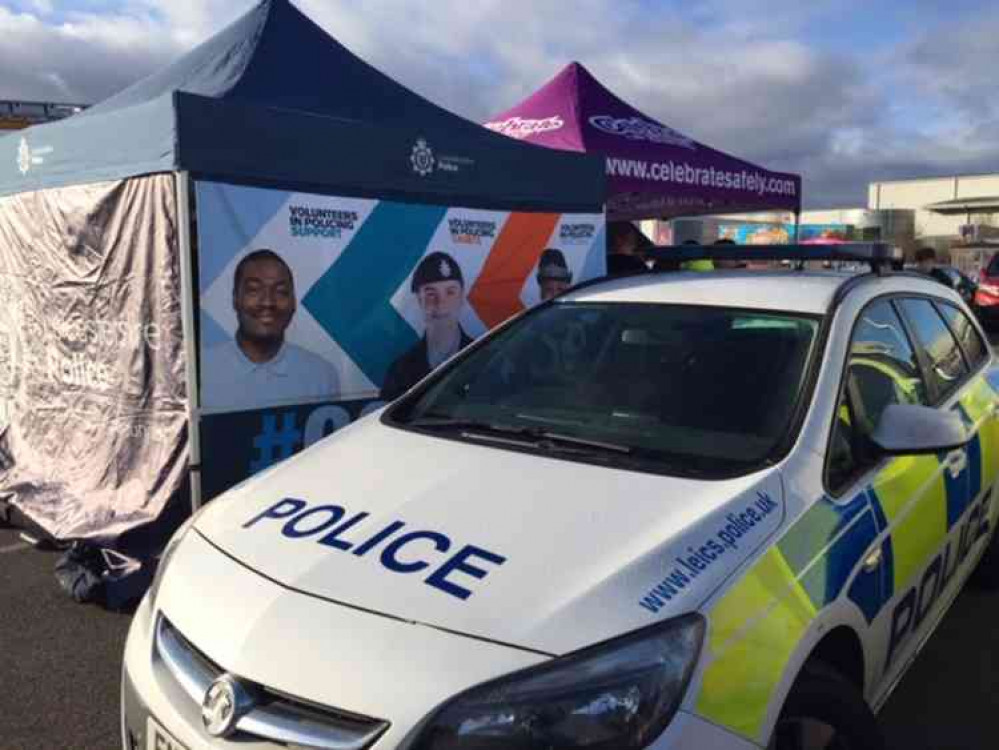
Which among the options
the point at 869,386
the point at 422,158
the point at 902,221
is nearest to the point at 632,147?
the point at 422,158

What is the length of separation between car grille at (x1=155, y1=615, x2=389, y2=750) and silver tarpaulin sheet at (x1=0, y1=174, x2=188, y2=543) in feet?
9.10

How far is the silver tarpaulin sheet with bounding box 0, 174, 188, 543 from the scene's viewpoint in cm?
438

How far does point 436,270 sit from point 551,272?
112cm

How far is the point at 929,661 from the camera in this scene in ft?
11.4

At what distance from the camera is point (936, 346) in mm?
3486

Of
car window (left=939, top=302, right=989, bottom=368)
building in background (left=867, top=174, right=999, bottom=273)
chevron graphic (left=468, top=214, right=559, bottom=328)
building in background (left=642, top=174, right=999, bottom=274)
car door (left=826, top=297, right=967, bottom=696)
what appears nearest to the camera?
car door (left=826, top=297, right=967, bottom=696)

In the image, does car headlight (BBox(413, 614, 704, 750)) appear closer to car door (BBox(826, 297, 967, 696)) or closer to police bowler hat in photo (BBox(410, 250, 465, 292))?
car door (BBox(826, 297, 967, 696))

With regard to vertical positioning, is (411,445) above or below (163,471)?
above

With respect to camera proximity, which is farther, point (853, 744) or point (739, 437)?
point (739, 437)

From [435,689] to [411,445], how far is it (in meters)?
1.12

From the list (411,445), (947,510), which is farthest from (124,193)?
(947,510)

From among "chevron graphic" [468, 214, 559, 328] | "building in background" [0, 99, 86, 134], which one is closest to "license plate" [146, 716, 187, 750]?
"chevron graphic" [468, 214, 559, 328]

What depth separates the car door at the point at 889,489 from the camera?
2.36 m

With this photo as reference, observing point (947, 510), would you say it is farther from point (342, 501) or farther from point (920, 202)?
point (920, 202)
